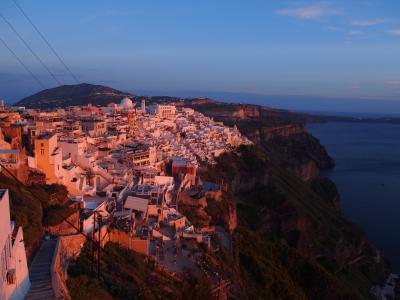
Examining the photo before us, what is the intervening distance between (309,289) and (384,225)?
15068mm

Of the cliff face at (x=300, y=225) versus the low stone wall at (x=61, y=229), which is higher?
the low stone wall at (x=61, y=229)

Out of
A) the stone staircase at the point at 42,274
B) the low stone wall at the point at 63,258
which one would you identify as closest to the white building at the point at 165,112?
the low stone wall at the point at 63,258

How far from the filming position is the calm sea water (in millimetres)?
28056

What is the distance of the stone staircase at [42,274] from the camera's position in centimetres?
636

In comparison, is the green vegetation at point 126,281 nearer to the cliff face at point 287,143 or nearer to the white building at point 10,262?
the white building at point 10,262

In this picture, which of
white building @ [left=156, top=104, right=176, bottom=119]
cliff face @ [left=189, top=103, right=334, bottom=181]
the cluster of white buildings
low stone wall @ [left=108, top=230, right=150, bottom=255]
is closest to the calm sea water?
cliff face @ [left=189, top=103, right=334, bottom=181]

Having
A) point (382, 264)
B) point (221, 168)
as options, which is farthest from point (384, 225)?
point (221, 168)

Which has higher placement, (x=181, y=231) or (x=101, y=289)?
(x=101, y=289)

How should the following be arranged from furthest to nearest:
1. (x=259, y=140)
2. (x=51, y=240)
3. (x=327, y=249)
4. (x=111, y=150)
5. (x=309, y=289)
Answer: (x=259, y=140)
(x=327, y=249)
(x=111, y=150)
(x=309, y=289)
(x=51, y=240)

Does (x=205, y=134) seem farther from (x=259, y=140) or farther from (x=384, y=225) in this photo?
(x=259, y=140)

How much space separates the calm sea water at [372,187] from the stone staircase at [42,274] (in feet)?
71.2

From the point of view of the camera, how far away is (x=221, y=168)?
24828mm

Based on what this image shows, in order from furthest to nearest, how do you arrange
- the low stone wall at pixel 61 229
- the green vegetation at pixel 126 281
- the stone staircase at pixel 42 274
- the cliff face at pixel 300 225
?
1. the cliff face at pixel 300 225
2. the low stone wall at pixel 61 229
3. the green vegetation at pixel 126 281
4. the stone staircase at pixel 42 274

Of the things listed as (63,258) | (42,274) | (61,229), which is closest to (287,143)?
(61,229)
